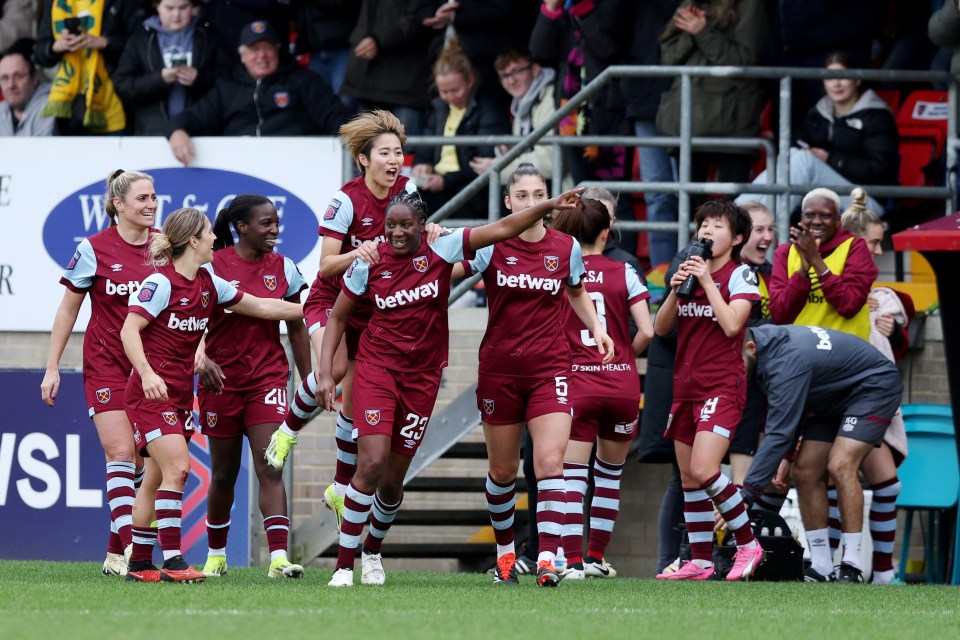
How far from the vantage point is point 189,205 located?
1299 cm

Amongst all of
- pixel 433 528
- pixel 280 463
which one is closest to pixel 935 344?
pixel 433 528

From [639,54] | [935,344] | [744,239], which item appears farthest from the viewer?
[639,54]

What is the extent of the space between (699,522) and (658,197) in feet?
11.0

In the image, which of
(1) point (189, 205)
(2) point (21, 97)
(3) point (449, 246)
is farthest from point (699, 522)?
(2) point (21, 97)

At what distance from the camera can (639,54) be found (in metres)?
12.8

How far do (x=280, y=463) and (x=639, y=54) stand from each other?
536 centimetres

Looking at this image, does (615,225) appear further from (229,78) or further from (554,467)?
(229,78)

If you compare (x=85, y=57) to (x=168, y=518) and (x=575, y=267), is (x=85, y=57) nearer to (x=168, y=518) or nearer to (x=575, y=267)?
(x=168, y=518)

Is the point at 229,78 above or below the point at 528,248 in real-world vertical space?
above

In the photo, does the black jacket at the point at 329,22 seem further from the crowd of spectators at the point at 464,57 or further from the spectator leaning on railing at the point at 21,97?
the spectator leaning on railing at the point at 21,97

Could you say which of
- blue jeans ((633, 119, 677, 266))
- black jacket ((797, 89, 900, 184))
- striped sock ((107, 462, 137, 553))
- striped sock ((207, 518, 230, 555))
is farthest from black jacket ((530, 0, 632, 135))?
striped sock ((107, 462, 137, 553))

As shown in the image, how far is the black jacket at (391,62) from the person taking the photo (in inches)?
527

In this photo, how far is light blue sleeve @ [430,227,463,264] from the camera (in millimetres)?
8273

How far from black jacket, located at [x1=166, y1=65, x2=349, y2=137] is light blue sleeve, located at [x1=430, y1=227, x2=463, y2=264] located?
17.0 ft
